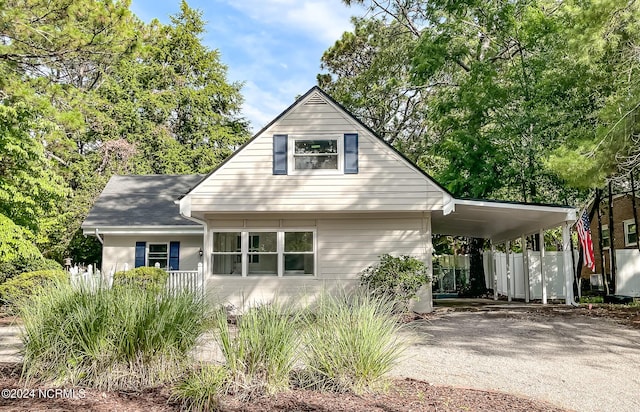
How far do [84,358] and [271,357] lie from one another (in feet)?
6.69

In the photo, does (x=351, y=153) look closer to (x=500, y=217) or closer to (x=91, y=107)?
(x=500, y=217)

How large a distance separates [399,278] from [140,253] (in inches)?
355

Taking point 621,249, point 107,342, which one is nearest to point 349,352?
point 107,342

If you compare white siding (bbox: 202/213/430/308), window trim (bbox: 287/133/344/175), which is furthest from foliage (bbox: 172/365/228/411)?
window trim (bbox: 287/133/344/175)

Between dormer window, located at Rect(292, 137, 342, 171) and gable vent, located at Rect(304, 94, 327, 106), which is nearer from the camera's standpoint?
dormer window, located at Rect(292, 137, 342, 171)

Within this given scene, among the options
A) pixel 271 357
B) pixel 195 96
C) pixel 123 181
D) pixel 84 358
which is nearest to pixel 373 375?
pixel 271 357

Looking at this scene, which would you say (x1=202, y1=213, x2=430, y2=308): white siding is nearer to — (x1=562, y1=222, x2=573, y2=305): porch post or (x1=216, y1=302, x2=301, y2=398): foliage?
(x1=562, y1=222, x2=573, y2=305): porch post

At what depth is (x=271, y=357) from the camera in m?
5.06

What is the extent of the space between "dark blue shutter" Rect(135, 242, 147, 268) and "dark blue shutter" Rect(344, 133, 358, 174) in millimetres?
7736

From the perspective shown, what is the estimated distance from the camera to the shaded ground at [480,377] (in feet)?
15.4

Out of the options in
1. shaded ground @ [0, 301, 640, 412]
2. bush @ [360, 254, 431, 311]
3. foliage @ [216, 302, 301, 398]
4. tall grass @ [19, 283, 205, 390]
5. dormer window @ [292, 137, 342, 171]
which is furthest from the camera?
dormer window @ [292, 137, 342, 171]

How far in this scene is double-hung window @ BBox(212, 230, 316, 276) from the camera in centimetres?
1377

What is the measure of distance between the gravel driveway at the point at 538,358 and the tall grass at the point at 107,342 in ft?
9.40

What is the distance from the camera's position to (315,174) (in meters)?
13.2
